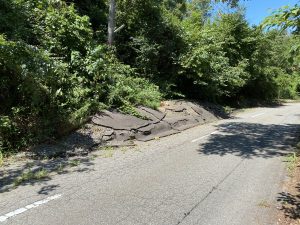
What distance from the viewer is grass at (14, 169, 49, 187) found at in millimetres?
6918

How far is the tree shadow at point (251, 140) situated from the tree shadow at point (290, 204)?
10.7 feet

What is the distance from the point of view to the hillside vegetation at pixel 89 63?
9656 mm

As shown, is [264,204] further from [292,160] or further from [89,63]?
[89,63]

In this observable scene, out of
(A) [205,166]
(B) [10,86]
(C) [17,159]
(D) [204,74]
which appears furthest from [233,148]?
(D) [204,74]

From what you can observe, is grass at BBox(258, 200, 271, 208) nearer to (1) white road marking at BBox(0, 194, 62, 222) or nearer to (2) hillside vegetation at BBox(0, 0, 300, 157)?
(2) hillside vegetation at BBox(0, 0, 300, 157)

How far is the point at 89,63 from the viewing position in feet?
42.5

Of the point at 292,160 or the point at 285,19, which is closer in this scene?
the point at 285,19

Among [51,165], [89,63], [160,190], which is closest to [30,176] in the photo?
[51,165]

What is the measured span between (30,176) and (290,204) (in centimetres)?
517

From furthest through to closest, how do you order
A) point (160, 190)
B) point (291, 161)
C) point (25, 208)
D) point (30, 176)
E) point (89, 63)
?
1. point (89, 63)
2. point (291, 161)
3. point (30, 176)
4. point (160, 190)
5. point (25, 208)

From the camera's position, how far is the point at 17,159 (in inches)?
339

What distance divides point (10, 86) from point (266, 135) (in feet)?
31.3

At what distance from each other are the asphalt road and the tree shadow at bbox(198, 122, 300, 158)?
0.09 meters

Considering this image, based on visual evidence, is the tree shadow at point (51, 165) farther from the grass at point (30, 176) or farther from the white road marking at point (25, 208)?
the white road marking at point (25, 208)
